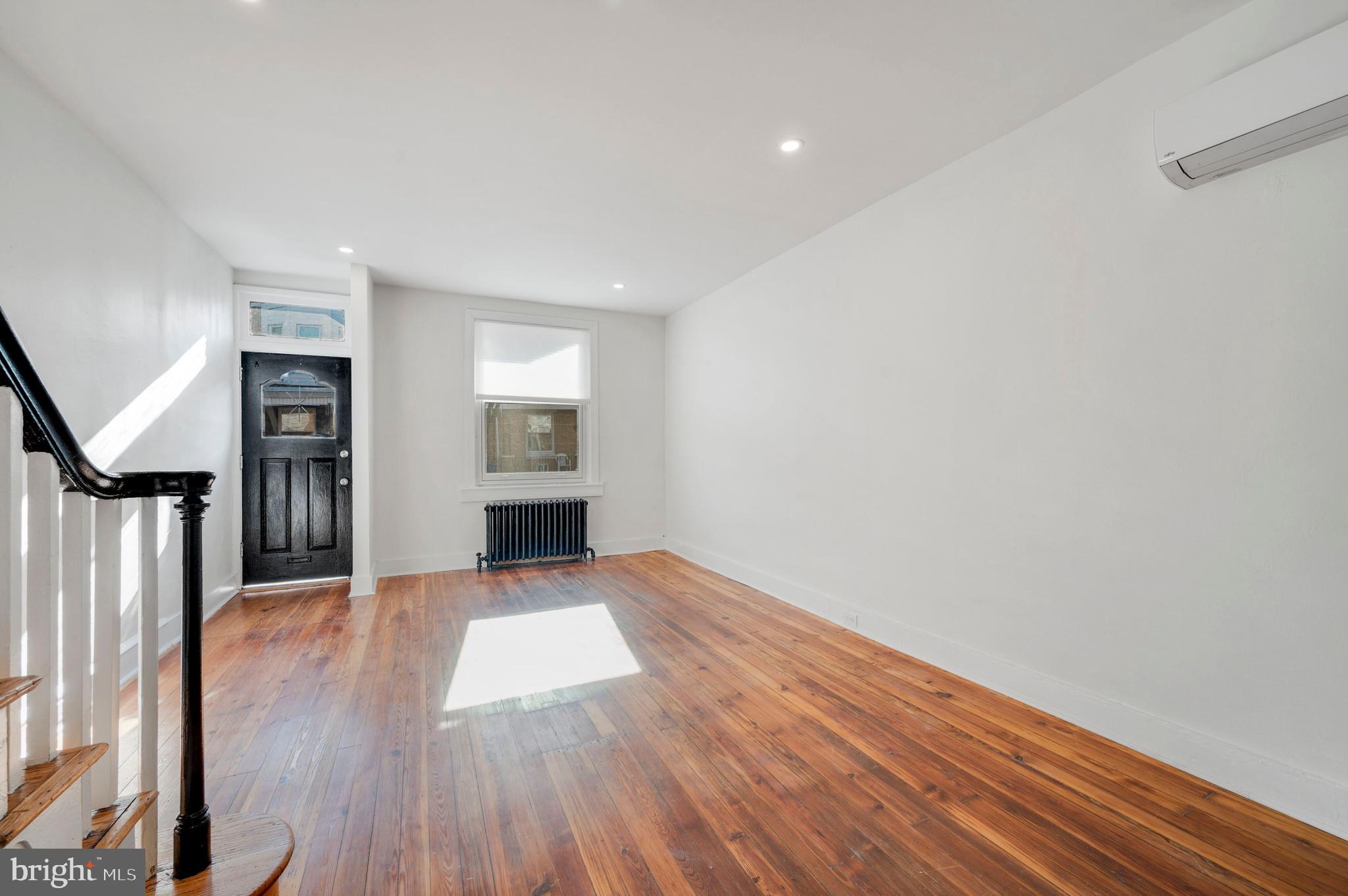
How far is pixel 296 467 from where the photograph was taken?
4.98 m

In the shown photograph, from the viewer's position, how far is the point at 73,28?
2018 millimetres

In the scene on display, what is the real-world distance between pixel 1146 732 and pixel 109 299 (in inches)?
210

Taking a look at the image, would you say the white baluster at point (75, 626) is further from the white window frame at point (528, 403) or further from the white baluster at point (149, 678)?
the white window frame at point (528, 403)

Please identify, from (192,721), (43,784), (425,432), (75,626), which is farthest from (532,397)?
(43,784)

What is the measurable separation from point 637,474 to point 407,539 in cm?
252

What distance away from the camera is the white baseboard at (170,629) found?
9.74ft

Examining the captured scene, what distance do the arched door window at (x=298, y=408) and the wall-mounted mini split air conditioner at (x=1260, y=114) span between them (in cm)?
602

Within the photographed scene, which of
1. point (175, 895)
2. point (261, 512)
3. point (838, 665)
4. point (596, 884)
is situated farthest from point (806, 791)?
point (261, 512)

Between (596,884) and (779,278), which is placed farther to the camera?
(779,278)

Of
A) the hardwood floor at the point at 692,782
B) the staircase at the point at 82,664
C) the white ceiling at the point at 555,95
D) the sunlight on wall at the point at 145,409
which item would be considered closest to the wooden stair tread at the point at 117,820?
the staircase at the point at 82,664

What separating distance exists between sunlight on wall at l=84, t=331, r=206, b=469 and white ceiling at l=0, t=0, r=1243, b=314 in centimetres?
100

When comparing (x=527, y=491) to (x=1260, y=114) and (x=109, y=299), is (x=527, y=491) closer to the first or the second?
(x=109, y=299)

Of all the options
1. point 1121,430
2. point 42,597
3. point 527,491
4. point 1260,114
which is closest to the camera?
point 42,597

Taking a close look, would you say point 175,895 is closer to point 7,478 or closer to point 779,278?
point 7,478
